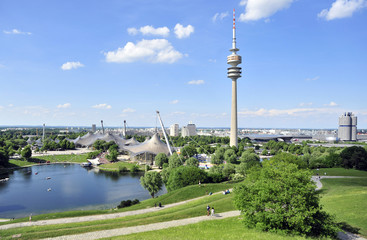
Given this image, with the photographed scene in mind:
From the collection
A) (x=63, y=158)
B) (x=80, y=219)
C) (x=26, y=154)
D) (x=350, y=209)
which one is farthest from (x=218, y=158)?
(x=26, y=154)

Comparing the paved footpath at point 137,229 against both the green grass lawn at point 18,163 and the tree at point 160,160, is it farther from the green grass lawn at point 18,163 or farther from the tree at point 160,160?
the green grass lawn at point 18,163

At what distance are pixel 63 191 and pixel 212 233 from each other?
45.4m

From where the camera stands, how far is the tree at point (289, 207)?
1786 centimetres

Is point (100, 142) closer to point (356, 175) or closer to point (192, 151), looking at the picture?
point (192, 151)

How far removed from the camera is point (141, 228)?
2322 centimetres

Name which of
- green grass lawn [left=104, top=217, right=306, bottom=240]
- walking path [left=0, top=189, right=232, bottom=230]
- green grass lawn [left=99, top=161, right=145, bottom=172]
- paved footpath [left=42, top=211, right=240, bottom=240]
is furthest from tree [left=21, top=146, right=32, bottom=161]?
green grass lawn [left=104, top=217, right=306, bottom=240]

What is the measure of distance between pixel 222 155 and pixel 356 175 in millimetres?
38471

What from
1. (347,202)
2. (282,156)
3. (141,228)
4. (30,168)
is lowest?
(30,168)

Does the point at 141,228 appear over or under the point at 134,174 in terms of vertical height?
over

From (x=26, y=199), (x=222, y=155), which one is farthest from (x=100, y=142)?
(x=26, y=199)

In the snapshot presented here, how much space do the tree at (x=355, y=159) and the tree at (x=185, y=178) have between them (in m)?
37.7

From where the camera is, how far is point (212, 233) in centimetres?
1967

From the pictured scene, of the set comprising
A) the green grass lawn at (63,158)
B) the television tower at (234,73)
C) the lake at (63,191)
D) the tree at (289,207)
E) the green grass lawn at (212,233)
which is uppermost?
the television tower at (234,73)

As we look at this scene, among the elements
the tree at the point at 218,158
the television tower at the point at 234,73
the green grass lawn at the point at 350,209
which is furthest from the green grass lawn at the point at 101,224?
the television tower at the point at 234,73
